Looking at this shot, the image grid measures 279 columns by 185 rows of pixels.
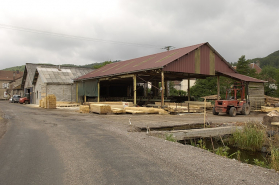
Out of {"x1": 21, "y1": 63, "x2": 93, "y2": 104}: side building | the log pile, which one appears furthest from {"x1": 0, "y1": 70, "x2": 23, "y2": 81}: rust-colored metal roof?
the log pile

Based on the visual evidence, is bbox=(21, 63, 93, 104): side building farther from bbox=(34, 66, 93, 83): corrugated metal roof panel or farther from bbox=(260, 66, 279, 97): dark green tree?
bbox=(260, 66, 279, 97): dark green tree

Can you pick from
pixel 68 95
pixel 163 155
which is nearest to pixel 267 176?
pixel 163 155

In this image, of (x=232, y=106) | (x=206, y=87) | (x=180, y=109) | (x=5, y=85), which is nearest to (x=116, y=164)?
(x=180, y=109)

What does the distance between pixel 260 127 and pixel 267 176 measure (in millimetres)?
6720

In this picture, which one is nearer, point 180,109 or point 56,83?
point 180,109

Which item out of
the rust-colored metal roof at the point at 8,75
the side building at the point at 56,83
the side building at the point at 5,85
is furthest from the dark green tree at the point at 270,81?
the rust-colored metal roof at the point at 8,75

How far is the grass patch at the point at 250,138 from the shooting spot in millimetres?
9523

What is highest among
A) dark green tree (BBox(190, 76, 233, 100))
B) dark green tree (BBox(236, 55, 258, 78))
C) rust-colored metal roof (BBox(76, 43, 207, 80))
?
dark green tree (BBox(236, 55, 258, 78))

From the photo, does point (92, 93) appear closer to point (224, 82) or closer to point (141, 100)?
point (141, 100)

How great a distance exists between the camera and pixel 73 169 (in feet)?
16.6

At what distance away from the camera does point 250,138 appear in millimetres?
9695

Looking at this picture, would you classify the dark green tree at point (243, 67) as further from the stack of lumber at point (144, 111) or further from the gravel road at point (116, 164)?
the gravel road at point (116, 164)

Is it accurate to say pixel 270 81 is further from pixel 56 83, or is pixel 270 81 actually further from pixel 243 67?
pixel 56 83

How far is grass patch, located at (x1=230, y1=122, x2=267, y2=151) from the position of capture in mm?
9523
